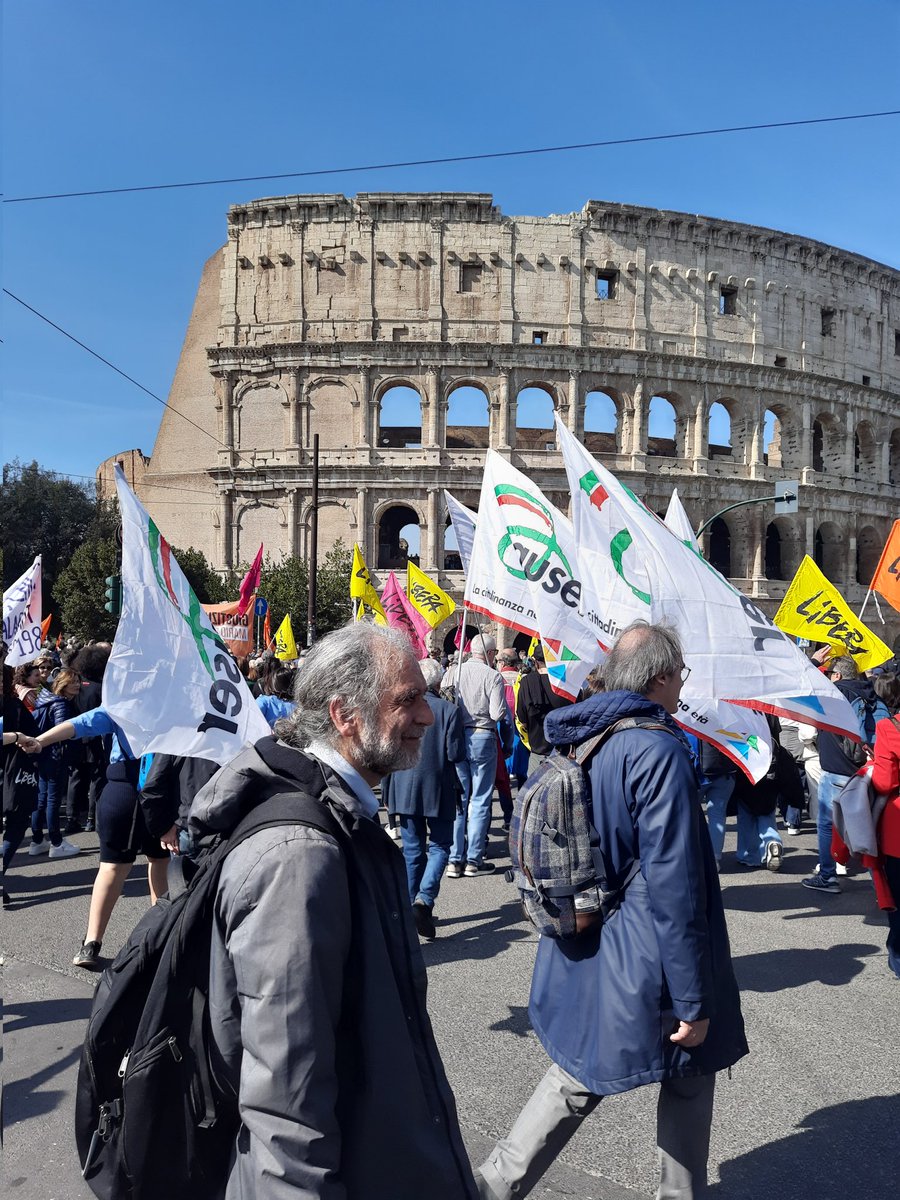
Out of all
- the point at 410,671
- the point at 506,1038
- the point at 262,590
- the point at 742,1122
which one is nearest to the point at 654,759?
the point at 410,671

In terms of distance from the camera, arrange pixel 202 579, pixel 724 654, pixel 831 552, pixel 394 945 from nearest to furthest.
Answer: pixel 394 945, pixel 724 654, pixel 202 579, pixel 831 552

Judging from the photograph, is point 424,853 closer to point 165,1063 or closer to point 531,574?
point 531,574

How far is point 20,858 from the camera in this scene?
26.7ft

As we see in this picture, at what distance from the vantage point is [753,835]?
25.3 feet

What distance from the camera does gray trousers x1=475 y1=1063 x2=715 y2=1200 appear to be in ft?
8.34

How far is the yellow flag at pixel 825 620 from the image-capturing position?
33.2 feet

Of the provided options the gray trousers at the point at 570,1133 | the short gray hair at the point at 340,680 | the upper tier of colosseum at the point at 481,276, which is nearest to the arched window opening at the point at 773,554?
the upper tier of colosseum at the point at 481,276

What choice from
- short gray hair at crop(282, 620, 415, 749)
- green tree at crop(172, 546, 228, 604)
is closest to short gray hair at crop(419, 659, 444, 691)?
short gray hair at crop(282, 620, 415, 749)

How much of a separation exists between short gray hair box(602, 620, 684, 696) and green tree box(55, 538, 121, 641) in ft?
97.3

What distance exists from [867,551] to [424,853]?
39047 millimetres

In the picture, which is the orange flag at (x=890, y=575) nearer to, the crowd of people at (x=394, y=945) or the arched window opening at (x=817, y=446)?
the crowd of people at (x=394, y=945)

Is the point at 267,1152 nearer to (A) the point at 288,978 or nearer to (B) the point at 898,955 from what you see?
(A) the point at 288,978

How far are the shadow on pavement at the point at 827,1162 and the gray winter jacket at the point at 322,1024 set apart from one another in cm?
182

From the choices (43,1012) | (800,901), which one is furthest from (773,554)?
(43,1012)
